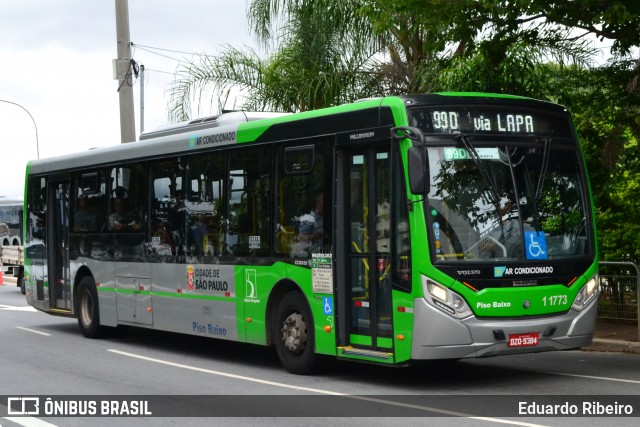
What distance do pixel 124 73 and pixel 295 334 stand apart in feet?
42.5

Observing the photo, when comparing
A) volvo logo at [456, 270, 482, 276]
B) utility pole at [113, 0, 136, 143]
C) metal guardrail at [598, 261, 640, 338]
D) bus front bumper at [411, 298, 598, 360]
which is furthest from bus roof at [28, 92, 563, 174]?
utility pole at [113, 0, 136, 143]

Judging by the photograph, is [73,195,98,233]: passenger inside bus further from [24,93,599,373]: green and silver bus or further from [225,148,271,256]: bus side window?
[225,148,271,256]: bus side window

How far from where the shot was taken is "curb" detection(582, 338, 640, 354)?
14219 mm

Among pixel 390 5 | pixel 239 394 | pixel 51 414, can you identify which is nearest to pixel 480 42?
pixel 390 5

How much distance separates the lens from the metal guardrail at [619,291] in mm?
14793

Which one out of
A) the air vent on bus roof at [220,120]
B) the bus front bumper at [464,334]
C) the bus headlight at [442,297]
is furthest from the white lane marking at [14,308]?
the bus headlight at [442,297]

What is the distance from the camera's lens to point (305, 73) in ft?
77.4

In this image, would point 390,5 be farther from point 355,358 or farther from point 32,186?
point 32,186

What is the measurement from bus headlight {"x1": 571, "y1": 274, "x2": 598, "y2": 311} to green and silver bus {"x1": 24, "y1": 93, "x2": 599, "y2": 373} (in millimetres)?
24

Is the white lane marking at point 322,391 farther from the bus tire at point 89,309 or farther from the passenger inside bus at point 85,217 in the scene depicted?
the passenger inside bus at point 85,217

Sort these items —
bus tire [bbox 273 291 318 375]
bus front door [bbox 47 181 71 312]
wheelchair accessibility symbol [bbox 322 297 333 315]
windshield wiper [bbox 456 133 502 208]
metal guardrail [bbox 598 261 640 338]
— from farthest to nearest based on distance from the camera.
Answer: bus front door [bbox 47 181 71 312]
metal guardrail [bbox 598 261 640 338]
bus tire [bbox 273 291 318 375]
wheelchair accessibility symbol [bbox 322 297 333 315]
windshield wiper [bbox 456 133 502 208]

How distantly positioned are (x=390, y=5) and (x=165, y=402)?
655 cm

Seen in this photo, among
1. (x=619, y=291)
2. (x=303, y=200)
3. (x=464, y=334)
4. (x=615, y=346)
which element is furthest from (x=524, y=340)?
(x=619, y=291)

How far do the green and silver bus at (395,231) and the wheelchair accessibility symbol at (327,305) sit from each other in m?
0.02
